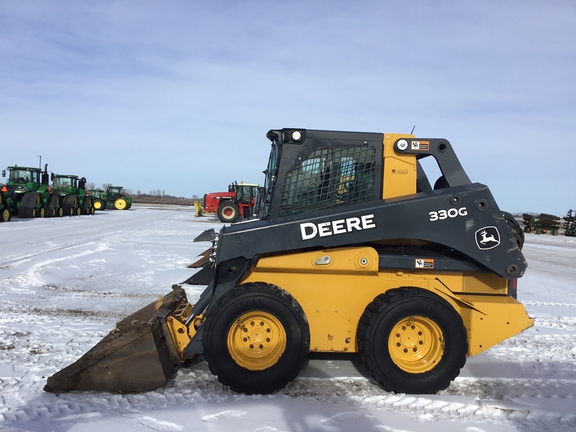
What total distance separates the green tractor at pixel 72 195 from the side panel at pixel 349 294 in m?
24.3

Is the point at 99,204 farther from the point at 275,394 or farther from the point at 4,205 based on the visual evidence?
the point at 275,394

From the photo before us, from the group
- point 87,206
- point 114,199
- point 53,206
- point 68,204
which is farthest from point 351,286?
point 114,199

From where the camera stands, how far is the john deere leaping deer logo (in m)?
3.77

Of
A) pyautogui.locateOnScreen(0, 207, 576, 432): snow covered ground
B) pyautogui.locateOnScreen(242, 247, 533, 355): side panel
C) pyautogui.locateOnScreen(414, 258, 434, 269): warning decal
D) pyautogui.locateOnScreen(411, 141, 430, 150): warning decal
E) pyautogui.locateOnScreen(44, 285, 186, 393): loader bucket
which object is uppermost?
pyautogui.locateOnScreen(411, 141, 430, 150): warning decal

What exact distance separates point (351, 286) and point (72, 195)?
2647 centimetres

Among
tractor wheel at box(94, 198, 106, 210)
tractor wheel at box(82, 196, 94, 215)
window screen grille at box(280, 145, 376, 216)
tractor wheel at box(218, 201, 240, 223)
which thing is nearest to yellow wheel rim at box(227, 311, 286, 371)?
window screen grille at box(280, 145, 376, 216)

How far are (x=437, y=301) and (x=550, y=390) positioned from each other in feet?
4.47

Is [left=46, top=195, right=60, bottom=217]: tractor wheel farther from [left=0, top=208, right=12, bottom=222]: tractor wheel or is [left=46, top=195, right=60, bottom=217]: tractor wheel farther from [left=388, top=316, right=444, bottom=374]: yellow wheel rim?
[left=388, top=316, right=444, bottom=374]: yellow wheel rim

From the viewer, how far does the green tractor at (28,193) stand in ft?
69.2

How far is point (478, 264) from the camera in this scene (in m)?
3.94

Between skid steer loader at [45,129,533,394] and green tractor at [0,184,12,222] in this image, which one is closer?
skid steer loader at [45,129,533,394]

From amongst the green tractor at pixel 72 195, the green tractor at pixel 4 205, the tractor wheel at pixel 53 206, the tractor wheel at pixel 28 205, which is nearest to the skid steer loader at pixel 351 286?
the green tractor at pixel 4 205

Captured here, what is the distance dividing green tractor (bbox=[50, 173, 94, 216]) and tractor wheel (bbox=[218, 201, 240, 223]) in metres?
8.72

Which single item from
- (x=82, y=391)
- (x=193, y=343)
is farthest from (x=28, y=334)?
(x=193, y=343)
